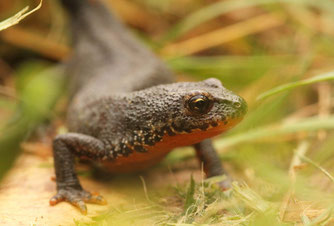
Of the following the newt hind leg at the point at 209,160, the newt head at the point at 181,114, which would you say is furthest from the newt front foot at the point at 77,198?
the newt hind leg at the point at 209,160

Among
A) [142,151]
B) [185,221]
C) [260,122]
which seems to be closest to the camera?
[185,221]

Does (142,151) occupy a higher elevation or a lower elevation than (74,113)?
lower

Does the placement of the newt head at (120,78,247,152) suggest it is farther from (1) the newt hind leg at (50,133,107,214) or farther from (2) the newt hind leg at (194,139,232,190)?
(2) the newt hind leg at (194,139,232,190)

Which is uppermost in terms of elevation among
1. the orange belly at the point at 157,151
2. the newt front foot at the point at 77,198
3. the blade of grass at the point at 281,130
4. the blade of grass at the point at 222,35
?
the blade of grass at the point at 222,35

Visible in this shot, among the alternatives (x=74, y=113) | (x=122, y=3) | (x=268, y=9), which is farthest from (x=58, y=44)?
(x=268, y=9)

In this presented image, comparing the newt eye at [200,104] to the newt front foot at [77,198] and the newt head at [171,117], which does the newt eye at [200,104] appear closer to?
the newt head at [171,117]

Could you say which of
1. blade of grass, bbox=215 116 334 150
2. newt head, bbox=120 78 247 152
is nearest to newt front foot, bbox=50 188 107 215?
newt head, bbox=120 78 247 152

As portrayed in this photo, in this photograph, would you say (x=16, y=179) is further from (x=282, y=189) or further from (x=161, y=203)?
(x=282, y=189)
